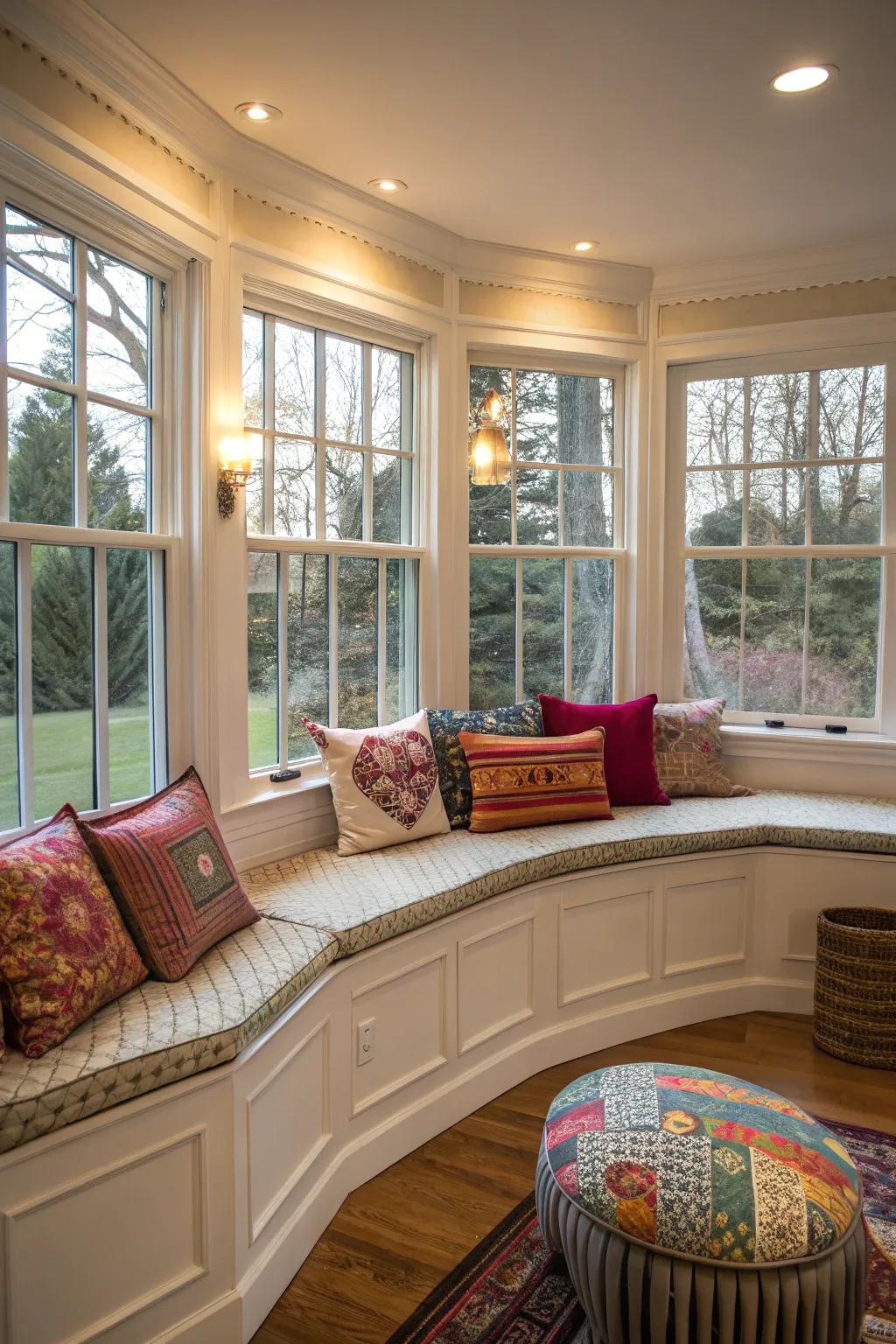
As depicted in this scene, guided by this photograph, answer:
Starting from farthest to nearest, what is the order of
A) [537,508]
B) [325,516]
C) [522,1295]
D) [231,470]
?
[537,508]
[325,516]
[231,470]
[522,1295]

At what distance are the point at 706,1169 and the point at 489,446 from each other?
2.81 m

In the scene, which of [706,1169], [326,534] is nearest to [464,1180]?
[706,1169]

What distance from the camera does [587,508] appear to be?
4105 millimetres

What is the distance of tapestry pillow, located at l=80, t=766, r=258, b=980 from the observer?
204cm

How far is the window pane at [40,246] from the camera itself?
218 centimetres

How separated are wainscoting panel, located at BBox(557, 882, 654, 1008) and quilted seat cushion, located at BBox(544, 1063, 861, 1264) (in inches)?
43.2

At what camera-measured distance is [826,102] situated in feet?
8.64

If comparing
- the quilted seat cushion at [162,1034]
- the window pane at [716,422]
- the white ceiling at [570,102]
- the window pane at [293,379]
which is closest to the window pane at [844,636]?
the window pane at [716,422]

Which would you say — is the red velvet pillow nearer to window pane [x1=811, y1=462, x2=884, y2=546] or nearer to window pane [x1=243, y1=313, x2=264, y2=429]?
window pane [x1=811, y1=462, x2=884, y2=546]

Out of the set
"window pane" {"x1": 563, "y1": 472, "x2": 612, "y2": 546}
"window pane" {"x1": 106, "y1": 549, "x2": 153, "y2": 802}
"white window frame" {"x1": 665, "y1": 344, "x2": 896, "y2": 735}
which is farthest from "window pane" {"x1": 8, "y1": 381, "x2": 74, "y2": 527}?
"white window frame" {"x1": 665, "y1": 344, "x2": 896, "y2": 735}

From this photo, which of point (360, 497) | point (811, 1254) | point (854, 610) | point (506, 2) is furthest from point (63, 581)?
point (854, 610)

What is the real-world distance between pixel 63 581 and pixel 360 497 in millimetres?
1336

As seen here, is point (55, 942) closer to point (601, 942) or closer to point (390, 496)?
point (601, 942)

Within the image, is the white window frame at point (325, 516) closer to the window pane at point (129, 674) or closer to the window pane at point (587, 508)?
the window pane at point (129, 674)
